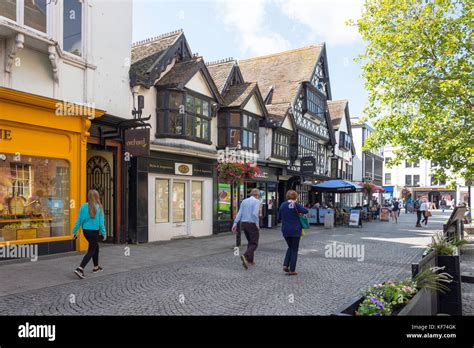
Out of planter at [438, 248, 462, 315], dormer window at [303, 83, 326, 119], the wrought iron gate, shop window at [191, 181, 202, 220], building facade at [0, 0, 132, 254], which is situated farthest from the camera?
dormer window at [303, 83, 326, 119]

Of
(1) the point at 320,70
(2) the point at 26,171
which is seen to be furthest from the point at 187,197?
(1) the point at 320,70

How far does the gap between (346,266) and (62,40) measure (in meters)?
9.78

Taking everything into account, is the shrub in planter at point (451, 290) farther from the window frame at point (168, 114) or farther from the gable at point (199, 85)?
the gable at point (199, 85)

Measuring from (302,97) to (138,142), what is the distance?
17688mm

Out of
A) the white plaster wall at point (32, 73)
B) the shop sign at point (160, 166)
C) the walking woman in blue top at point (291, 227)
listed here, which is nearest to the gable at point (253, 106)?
the shop sign at point (160, 166)

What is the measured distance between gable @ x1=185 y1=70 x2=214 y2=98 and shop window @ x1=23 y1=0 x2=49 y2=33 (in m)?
5.94

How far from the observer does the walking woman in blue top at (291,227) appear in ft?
28.4

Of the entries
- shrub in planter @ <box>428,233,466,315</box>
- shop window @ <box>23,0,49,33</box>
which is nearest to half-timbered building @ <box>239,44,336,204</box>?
shop window @ <box>23,0,49,33</box>

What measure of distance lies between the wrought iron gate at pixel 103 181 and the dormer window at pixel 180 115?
2.30 m

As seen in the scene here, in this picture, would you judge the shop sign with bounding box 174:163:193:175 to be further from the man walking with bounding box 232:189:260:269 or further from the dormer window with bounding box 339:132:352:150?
the dormer window with bounding box 339:132:352:150

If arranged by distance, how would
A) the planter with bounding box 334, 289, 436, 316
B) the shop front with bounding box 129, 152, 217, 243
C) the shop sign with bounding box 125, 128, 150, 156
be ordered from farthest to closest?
the shop front with bounding box 129, 152, 217, 243 → the shop sign with bounding box 125, 128, 150, 156 → the planter with bounding box 334, 289, 436, 316

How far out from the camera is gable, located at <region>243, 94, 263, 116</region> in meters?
19.6

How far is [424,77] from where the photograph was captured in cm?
1551

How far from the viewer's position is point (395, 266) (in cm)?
1020
